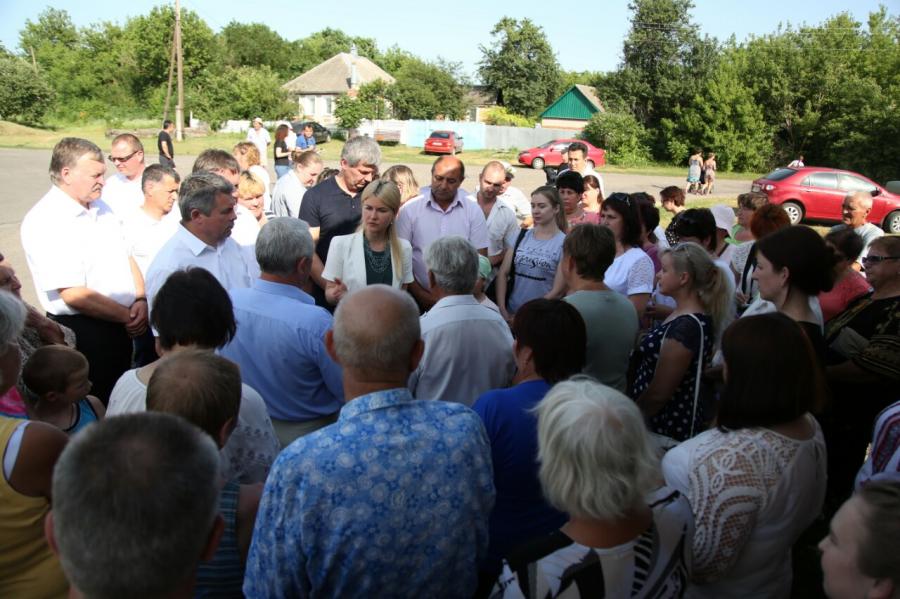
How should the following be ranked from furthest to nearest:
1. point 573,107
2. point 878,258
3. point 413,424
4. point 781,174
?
1. point 573,107
2. point 781,174
3. point 878,258
4. point 413,424

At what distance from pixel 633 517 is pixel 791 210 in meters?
17.9

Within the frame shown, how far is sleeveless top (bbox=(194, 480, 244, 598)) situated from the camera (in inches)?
74.3

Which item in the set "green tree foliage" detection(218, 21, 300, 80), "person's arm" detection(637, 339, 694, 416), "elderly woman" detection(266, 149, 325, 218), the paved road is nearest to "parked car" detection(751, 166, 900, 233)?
the paved road

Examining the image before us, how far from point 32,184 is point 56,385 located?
59.7 feet

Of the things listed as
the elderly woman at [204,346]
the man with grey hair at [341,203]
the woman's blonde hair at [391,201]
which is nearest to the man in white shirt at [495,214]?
the man with grey hair at [341,203]

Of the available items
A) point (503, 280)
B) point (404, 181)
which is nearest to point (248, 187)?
point (404, 181)

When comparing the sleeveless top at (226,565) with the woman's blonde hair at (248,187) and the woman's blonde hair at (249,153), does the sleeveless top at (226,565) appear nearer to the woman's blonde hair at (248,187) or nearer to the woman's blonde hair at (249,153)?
the woman's blonde hair at (248,187)

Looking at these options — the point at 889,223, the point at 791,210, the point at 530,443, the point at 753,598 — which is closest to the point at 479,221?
the point at 530,443

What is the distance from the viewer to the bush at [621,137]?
1428 inches

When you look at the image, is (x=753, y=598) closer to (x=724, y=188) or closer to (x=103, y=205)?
(x=103, y=205)

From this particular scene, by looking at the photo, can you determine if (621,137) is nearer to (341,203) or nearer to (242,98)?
(242,98)

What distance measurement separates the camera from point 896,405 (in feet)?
8.30

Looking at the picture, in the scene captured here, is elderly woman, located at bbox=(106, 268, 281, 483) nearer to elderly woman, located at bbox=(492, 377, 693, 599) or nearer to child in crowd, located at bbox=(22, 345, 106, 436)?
child in crowd, located at bbox=(22, 345, 106, 436)

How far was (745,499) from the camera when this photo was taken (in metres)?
2.06
